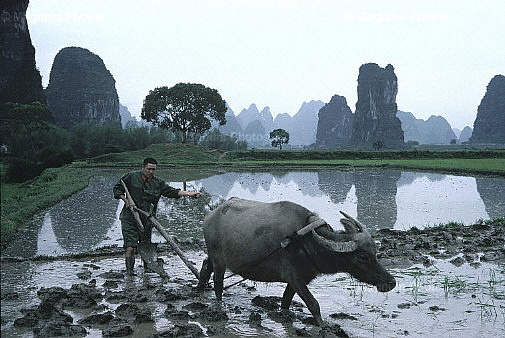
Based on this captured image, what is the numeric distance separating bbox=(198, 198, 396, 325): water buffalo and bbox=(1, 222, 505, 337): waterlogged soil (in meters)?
0.39

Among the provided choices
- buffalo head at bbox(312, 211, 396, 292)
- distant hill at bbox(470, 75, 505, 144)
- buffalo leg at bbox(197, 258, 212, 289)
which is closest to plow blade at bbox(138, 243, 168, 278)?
buffalo leg at bbox(197, 258, 212, 289)

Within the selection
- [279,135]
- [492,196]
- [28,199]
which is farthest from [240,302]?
[279,135]

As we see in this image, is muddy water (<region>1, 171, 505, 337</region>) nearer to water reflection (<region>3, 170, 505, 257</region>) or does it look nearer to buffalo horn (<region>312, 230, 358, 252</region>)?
water reflection (<region>3, 170, 505, 257</region>)

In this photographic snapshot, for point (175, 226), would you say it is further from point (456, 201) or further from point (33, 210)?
point (456, 201)

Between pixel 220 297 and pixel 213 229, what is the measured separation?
0.76m

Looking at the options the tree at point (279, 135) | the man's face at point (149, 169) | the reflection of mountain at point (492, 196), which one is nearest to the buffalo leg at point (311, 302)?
the man's face at point (149, 169)

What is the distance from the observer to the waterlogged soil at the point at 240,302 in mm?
4258

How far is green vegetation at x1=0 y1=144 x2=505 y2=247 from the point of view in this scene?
43.5 ft

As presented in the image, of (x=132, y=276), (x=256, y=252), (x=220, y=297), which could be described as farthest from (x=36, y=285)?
(x=256, y=252)

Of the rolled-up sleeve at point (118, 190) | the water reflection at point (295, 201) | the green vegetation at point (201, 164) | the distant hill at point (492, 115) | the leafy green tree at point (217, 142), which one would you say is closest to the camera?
the rolled-up sleeve at point (118, 190)

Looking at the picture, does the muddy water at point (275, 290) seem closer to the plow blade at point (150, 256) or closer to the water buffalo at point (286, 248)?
the plow blade at point (150, 256)

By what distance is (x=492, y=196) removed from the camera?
16.1 m

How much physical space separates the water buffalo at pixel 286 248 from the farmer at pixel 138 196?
4.51 ft

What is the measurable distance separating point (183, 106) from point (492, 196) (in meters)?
36.4
